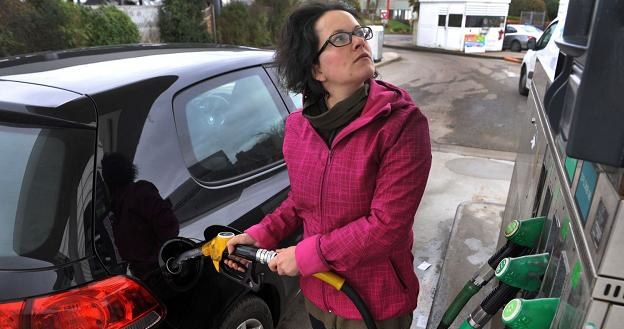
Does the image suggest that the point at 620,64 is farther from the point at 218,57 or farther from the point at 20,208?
the point at 218,57

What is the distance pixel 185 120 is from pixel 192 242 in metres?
0.55

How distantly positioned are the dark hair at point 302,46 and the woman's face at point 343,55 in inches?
1.0

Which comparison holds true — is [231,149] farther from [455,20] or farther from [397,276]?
[455,20]

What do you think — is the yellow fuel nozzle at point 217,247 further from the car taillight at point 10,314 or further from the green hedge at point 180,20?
the green hedge at point 180,20

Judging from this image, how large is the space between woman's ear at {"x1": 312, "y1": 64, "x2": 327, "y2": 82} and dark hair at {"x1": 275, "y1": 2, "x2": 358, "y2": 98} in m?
0.01

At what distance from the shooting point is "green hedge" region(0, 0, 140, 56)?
773cm

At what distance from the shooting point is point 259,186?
7.70 ft

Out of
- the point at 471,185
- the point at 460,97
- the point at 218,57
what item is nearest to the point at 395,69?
the point at 460,97

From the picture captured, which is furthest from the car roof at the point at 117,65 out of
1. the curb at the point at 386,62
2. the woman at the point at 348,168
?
the curb at the point at 386,62

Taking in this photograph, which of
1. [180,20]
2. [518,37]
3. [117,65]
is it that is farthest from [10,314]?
[518,37]

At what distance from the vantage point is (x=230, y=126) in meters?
2.35

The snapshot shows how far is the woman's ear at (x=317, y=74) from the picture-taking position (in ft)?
5.07

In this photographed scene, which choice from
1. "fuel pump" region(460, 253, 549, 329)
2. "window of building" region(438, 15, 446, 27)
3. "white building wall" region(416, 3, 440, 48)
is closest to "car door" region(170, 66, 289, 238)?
"fuel pump" region(460, 253, 549, 329)

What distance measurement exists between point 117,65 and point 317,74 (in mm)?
1001
